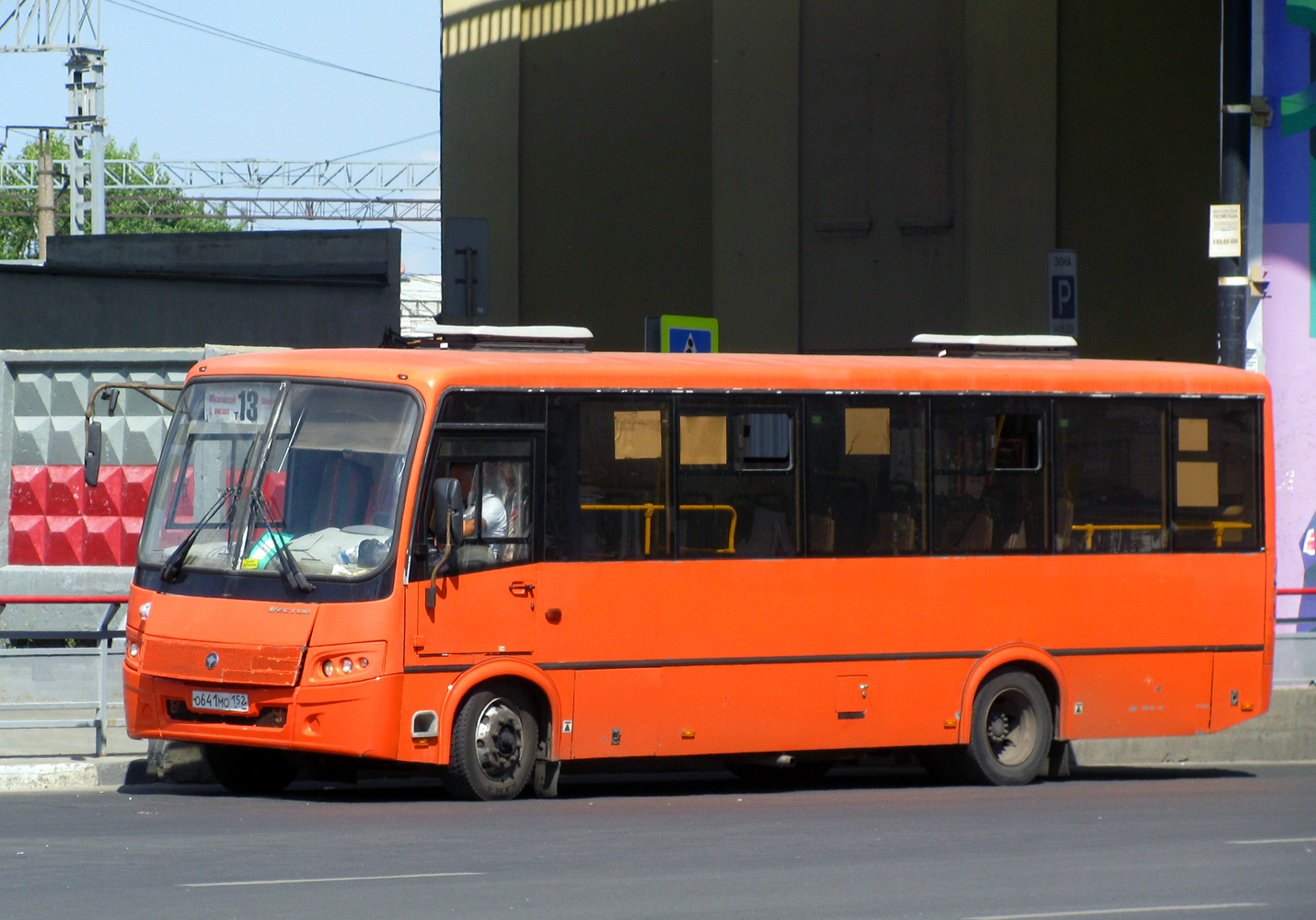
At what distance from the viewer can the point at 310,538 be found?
11.2m

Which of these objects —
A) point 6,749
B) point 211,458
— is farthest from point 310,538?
point 6,749

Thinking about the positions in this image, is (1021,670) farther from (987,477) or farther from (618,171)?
(618,171)

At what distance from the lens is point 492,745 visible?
1148 cm

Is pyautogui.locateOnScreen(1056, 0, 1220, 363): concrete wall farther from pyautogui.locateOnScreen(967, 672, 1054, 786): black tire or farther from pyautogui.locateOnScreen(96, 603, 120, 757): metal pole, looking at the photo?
pyautogui.locateOnScreen(96, 603, 120, 757): metal pole

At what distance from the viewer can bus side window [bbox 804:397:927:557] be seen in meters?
12.6

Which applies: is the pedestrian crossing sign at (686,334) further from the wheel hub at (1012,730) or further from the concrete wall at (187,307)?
the concrete wall at (187,307)

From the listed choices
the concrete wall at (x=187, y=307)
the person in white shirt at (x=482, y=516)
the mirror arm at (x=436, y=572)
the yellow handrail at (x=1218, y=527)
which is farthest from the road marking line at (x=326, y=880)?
the concrete wall at (x=187, y=307)

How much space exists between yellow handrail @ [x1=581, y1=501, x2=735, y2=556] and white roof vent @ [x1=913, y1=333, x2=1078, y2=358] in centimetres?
232

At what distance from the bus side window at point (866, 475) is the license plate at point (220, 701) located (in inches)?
149

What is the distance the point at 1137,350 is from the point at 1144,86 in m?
2.67

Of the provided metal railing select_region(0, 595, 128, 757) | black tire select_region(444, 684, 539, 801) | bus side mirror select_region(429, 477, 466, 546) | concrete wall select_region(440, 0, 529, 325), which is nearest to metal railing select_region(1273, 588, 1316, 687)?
black tire select_region(444, 684, 539, 801)

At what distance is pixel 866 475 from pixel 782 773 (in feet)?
9.33

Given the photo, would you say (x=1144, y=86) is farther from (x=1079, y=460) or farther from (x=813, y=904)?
(x=813, y=904)

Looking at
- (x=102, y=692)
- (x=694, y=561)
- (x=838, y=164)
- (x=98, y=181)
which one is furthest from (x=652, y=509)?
(x=98, y=181)
